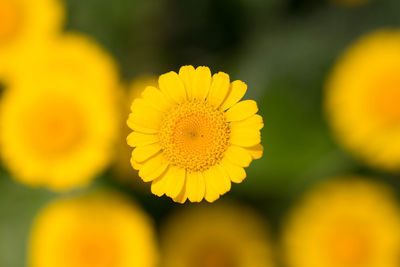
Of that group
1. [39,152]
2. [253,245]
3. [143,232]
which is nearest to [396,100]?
[253,245]

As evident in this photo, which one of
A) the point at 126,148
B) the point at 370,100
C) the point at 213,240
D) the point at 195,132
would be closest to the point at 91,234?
the point at 126,148

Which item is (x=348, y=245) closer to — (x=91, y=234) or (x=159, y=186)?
(x=91, y=234)

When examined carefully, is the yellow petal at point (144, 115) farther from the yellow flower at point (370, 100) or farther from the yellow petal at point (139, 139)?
the yellow flower at point (370, 100)

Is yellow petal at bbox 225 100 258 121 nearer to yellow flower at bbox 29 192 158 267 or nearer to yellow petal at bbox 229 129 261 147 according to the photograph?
yellow petal at bbox 229 129 261 147

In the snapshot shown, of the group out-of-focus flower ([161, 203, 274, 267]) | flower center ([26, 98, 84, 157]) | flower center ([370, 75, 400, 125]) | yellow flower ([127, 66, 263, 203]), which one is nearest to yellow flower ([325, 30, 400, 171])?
flower center ([370, 75, 400, 125])

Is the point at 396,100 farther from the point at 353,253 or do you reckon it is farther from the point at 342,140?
the point at 353,253
